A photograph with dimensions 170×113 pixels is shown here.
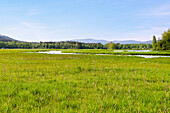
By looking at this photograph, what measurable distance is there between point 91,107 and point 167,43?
121m

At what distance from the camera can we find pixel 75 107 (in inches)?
253

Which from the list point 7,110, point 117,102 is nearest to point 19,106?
point 7,110

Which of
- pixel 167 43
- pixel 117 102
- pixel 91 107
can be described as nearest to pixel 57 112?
pixel 91 107

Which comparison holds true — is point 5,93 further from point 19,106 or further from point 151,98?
point 151,98

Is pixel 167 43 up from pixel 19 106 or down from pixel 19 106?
up

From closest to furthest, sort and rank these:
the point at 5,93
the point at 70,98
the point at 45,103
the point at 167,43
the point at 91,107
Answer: the point at 91,107 < the point at 45,103 < the point at 70,98 < the point at 5,93 < the point at 167,43

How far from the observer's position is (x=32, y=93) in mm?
8195

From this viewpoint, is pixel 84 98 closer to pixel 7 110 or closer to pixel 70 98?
pixel 70 98

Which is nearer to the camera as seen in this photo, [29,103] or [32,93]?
[29,103]

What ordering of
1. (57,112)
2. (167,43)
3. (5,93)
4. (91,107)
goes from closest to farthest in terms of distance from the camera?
(57,112) → (91,107) → (5,93) → (167,43)

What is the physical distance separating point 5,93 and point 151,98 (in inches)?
326

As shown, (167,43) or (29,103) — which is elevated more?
(167,43)

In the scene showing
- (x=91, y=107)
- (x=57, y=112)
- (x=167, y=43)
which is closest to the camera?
(x=57, y=112)

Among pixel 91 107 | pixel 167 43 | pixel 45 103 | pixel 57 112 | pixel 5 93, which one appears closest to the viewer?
pixel 57 112
